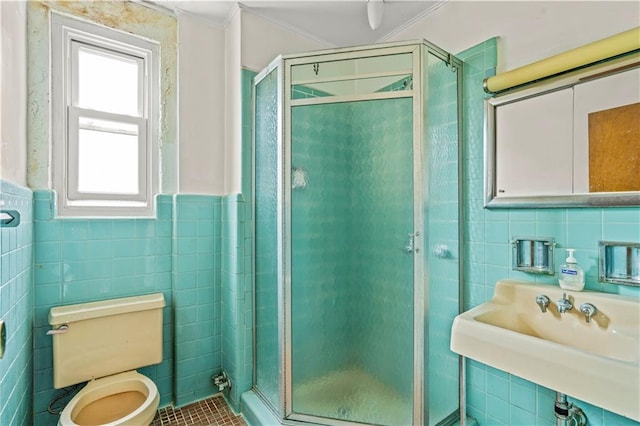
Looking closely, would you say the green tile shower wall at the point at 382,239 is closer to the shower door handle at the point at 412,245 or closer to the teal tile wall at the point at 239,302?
the shower door handle at the point at 412,245

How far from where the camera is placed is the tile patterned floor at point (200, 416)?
1.69m

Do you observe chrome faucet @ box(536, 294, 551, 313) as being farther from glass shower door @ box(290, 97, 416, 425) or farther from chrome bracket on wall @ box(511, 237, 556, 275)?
glass shower door @ box(290, 97, 416, 425)

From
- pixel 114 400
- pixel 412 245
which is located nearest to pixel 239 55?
pixel 412 245

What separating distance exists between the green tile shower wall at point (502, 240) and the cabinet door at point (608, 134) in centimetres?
12

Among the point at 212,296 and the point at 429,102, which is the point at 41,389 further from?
the point at 429,102

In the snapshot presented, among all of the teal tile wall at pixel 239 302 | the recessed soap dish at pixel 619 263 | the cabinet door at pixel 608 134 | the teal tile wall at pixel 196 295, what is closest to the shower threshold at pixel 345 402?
the teal tile wall at pixel 239 302

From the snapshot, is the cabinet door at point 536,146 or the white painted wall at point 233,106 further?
the white painted wall at point 233,106

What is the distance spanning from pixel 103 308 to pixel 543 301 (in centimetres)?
200

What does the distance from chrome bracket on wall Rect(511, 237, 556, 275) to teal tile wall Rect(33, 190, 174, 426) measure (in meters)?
1.84

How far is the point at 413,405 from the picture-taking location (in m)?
1.42

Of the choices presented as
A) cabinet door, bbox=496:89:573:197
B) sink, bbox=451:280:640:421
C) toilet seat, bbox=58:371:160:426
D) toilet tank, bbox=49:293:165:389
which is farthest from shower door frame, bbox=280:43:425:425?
toilet tank, bbox=49:293:165:389

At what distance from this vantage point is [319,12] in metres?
1.87

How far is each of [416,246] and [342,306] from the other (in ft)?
2.15

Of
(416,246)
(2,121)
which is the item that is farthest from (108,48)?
(416,246)
